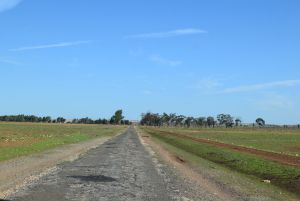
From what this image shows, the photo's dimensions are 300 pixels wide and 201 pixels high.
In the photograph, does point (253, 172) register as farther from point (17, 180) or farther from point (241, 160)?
point (17, 180)

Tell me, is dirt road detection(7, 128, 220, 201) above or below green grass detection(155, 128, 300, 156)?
below

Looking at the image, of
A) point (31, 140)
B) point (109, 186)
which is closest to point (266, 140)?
point (31, 140)

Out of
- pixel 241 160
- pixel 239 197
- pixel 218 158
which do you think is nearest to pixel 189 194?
pixel 239 197

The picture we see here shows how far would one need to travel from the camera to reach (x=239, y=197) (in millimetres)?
18141

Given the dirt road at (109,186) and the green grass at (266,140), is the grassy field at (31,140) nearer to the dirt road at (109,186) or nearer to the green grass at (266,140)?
the dirt road at (109,186)

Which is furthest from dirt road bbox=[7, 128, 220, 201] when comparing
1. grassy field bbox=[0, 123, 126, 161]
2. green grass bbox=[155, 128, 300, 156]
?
green grass bbox=[155, 128, 300, 156]

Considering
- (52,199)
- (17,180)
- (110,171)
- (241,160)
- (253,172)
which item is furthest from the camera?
(241,160)

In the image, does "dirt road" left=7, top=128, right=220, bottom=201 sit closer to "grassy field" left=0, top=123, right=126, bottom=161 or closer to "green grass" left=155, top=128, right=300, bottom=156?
"grassy field" left=0, top=123, right=126, bottom=161

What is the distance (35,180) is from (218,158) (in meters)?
23.2

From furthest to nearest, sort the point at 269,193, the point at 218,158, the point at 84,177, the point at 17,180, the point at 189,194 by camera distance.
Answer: the point at 218,158 → the point at 84,177 → the point at 17,180 → the point at 269,193 → the point at 189,194

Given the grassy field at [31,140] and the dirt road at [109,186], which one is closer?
the dirt road at [109,186]

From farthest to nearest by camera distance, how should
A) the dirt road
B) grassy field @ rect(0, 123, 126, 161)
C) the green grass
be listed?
the green grass
grassy field @ rect(0, 123, 126, 161)
the dirt road

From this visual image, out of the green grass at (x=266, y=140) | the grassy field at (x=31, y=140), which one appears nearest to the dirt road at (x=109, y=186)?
the grassy field at (x=31, y=140)

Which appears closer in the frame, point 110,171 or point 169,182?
point 169,182
